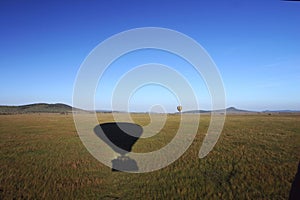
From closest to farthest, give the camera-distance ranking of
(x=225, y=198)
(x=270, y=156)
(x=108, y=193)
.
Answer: (x=225, y=198) → (x=108, y=193) → (x=270, y=156)

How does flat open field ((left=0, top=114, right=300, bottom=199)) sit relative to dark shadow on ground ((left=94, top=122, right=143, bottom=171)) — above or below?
below

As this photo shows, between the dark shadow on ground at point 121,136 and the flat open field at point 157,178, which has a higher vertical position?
the dark shadow on ground at point 121,136

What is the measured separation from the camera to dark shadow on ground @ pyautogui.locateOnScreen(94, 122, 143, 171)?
15.7 m

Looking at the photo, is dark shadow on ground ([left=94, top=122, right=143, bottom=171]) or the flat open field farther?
→ dark shadow on ground ([left=94, top=122, right=143, bottom=171])

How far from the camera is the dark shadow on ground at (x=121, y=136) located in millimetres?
15695

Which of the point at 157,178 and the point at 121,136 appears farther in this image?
the point at 121,136

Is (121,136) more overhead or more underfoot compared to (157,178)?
more overhead

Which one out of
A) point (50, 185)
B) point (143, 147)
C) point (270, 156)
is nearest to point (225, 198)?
point (50, 185)

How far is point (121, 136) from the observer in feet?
53.2

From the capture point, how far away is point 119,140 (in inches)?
669

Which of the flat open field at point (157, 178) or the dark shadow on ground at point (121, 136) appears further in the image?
the dark shadow on ground at point (121, 136)

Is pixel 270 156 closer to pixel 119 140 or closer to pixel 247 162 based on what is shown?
pixel 247 162

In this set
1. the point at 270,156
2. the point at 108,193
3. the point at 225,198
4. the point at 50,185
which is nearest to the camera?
the point at 225,198

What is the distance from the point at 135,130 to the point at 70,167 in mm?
5306
